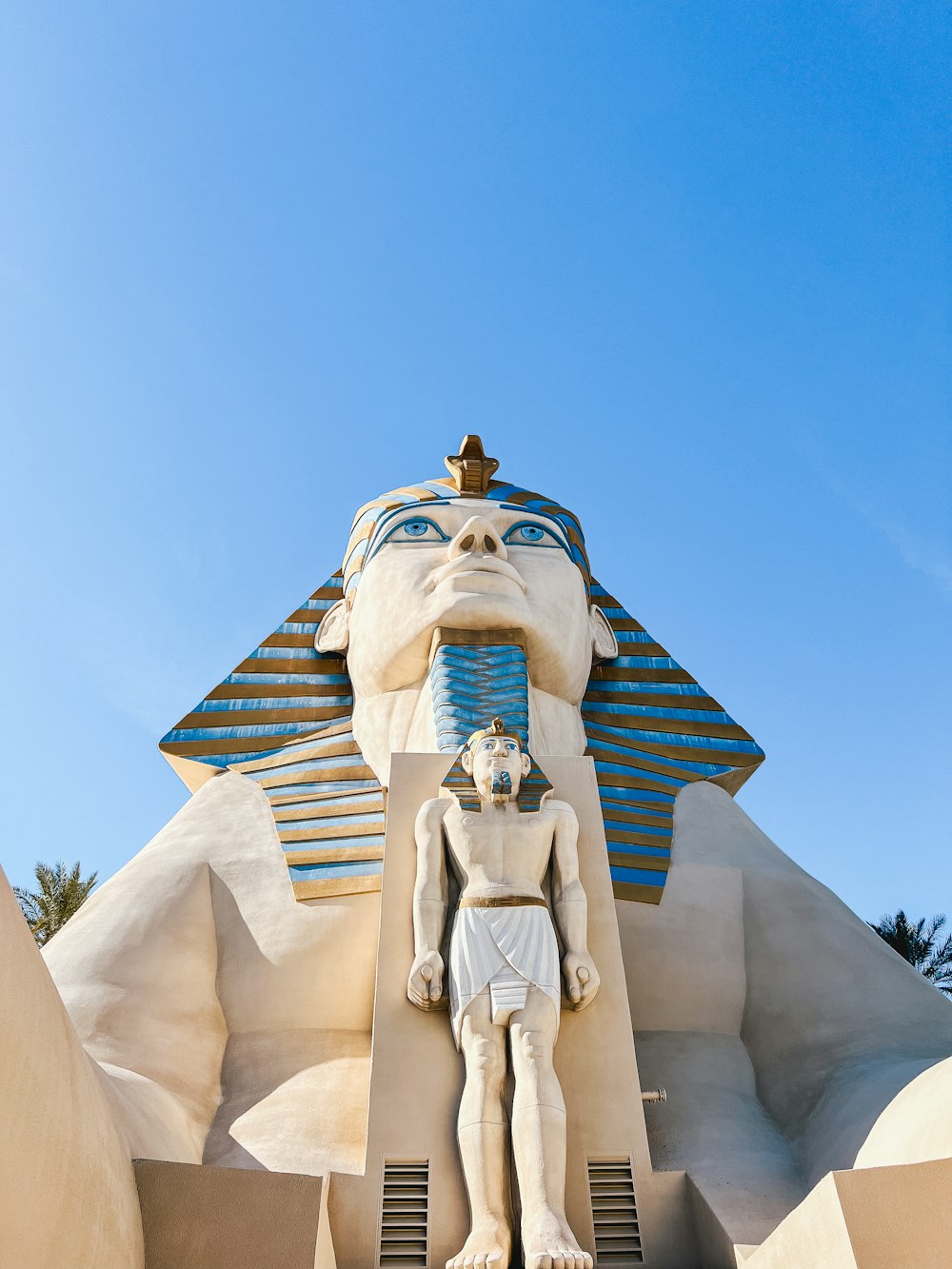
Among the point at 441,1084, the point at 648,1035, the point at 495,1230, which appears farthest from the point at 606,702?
the point at 495,1230

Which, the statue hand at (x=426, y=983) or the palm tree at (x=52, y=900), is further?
the palm tree at (x=52, y=900)

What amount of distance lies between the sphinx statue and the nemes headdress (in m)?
0.02

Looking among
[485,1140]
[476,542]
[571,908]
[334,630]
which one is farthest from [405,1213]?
[334,630]

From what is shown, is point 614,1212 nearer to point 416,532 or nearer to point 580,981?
point 580,981

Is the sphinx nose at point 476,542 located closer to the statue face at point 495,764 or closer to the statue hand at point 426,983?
the statue face at point 495,764

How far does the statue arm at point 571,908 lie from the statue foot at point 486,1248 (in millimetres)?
1010

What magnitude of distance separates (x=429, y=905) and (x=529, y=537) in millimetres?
→ 3288

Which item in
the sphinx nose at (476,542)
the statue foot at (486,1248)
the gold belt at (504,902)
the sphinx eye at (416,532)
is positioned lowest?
the statue foot at (486,1248)

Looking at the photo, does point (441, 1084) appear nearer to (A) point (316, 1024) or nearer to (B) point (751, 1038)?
(A) point (316, 1024)

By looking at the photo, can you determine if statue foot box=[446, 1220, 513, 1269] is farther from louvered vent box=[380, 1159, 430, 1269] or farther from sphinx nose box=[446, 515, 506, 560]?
sphinx nose box=[446, 515, 506, 560]

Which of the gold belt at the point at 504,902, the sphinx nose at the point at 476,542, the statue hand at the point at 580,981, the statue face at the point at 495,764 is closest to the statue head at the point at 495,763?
the statue face at the point at 495,764

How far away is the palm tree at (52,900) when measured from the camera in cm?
1149

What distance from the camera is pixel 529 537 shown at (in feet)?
25.3

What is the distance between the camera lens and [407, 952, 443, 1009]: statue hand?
475cm
